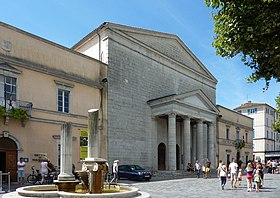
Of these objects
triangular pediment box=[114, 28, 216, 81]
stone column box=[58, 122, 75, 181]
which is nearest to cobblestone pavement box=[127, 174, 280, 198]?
stone column box=[58, 122, 75, 181]

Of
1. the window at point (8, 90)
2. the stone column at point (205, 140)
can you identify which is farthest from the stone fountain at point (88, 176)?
the stone column at point (205, 140)

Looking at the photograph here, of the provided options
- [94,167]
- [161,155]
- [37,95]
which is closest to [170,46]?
[161,155]

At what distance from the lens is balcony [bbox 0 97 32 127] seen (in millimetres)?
20234

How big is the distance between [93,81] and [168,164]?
11.6 metres

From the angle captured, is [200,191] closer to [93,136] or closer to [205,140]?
[93,136]

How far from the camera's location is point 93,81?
28078 millimetres

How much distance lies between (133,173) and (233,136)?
96.6 feet

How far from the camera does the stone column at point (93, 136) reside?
10922 mm

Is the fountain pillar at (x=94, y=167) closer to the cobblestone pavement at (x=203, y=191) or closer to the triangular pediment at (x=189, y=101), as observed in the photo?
the cobblestone pavement at (x=203, y=191)

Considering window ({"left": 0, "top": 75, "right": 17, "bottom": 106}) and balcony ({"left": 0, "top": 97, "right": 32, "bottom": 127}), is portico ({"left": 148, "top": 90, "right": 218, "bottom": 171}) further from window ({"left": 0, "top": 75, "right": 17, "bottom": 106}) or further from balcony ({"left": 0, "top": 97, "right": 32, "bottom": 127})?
window ({"left": 0, "top": 75, "right": 17, "bottom": 106})

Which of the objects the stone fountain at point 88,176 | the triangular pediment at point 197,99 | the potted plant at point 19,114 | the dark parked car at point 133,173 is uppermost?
the triangular pediment at point 197,99

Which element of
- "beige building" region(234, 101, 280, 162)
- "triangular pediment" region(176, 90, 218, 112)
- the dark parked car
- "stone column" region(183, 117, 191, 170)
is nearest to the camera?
the dark parked car

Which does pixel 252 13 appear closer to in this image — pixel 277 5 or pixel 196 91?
pixel 277 5

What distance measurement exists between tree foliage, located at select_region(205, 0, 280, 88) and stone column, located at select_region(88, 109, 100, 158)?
4.45 metres
